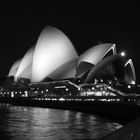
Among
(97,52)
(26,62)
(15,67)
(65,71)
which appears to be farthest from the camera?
(15,67)

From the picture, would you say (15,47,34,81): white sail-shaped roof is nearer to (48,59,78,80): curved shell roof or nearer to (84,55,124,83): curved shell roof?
(48,59,78,80): curved shell roof

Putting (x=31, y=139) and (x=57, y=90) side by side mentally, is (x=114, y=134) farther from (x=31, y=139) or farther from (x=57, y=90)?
(x=57, y=90)

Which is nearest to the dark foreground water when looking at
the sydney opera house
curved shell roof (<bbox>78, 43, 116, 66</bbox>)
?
curved shell roof (<bbox>78, 43, 116, 66</bbox>)

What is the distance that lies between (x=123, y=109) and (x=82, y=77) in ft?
124

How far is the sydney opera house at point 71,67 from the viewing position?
179 feet

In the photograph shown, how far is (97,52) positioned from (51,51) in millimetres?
8420

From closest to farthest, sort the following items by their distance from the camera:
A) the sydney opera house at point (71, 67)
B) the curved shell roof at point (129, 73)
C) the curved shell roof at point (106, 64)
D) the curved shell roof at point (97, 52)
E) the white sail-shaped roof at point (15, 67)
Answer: the curved shell roof at point (97, 52) → the sydney opera house at point (71, 67) → the curved shell roof at point (106, 64) → the curved shell roof at point (129, 73) → the white sail-shaped roof at point (15, 67)

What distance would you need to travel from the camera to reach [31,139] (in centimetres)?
1174

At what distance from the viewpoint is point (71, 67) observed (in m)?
58.0

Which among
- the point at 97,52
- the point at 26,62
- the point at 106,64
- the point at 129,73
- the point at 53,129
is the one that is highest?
the point at 97,52

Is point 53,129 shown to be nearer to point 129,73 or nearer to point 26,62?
point 26,62

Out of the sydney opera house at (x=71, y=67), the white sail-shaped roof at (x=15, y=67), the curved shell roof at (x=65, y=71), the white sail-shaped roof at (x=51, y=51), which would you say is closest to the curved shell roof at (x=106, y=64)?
the sydney opera house at (x=71, y=67)

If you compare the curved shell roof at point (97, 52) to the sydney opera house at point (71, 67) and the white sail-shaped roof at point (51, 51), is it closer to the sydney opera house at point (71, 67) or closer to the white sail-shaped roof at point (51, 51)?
the sydney opera house at point (71, 67)

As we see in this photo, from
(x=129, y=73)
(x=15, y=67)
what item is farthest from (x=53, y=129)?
(x=15, y=67)
